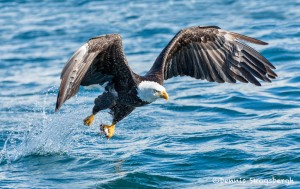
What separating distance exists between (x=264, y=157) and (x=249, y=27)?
7.17 m

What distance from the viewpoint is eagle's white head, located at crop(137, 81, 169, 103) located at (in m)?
8.94

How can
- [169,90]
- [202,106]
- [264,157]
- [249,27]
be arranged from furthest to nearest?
[249,27] → [169,90] → [202,106] → [264,157]

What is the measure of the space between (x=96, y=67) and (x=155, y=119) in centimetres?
249

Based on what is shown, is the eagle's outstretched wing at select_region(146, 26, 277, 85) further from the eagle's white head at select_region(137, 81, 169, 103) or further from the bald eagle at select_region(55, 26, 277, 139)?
the eagle's white head at select_region(137, 81, 169, 103)

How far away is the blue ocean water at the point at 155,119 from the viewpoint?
9219 millimetres

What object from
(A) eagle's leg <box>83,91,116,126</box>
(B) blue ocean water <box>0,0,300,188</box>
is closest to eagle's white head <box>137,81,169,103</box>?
(A) eagle's leg <box>83,91,116,126</box>

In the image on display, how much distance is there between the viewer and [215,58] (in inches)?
402

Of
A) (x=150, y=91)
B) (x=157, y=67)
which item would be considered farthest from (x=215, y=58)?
(x=150, y=91)

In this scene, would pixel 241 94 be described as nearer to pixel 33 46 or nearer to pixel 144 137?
pixel 144 137

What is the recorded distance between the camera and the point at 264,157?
9.46m

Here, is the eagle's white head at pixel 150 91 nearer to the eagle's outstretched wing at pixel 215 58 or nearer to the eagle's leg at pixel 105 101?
the eagle's leg at pixel 105 101

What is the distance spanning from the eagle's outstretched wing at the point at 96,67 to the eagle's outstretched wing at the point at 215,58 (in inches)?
36.0

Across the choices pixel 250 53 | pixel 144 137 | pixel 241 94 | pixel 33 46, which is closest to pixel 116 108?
pixel 144 137

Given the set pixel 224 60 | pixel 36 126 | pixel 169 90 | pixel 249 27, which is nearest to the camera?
pixel 224 60
